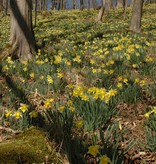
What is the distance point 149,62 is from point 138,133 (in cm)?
254

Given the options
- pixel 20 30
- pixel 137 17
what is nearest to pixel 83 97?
pixel 20 30

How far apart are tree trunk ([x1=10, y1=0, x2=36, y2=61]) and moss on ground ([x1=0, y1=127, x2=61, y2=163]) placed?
15.8 feet

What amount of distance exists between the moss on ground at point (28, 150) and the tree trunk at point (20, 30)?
4.82m

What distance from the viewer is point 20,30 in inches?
291

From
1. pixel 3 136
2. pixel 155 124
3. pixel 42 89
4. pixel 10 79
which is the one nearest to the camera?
pixel 155 124

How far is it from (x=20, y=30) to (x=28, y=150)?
5.42 metres

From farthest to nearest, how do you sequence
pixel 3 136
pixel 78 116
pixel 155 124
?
pixel 78 116 → pixel 3 136 → pixel 155 124

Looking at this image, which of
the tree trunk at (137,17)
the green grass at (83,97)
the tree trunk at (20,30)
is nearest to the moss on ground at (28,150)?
the green grass at (83,97)

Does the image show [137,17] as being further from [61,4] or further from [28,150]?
[61,4]

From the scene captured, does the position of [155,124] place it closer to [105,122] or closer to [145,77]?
[105,122]

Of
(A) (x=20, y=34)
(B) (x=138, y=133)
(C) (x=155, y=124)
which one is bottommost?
(B) (x=138, y=133)

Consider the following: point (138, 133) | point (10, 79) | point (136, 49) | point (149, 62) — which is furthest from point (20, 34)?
point (138, 133)

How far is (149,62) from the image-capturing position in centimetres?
565

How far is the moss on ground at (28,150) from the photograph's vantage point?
2.29m
